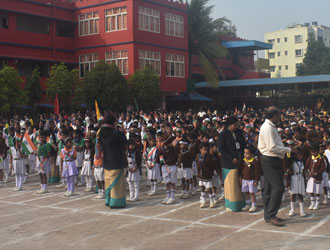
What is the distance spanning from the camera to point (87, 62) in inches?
1452

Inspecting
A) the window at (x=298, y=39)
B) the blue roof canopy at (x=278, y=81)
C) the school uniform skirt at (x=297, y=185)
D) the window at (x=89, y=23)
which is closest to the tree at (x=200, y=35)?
the blue roof canopy at (x=278, y=81)

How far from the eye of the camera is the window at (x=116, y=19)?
3456 cm

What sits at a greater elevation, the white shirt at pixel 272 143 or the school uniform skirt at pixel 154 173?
the white shirt at pixel 272 143

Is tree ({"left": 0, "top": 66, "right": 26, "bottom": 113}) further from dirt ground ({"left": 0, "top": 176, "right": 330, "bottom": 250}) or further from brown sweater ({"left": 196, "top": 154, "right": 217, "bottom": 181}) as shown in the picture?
brown sweater ({"left": 196, "top": 154, "right": 217, "bottom": 181})

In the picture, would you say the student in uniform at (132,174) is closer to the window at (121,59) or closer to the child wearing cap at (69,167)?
the child wearing cap at (69,167)

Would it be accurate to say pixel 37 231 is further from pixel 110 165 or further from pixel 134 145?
pixel 134 145

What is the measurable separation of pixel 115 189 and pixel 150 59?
26870 mm

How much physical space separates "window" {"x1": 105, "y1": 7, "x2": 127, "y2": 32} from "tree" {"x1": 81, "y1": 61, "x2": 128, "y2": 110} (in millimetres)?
5208

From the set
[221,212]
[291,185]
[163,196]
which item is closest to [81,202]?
[163,196]

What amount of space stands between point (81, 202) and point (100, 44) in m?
26.9

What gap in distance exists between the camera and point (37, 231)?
7.93m

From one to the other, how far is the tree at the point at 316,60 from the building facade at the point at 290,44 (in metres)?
24.9

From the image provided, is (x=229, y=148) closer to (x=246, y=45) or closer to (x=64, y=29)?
(x=64, y=29)

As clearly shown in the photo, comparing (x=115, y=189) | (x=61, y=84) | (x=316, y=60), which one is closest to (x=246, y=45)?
(x=316, y=60)
